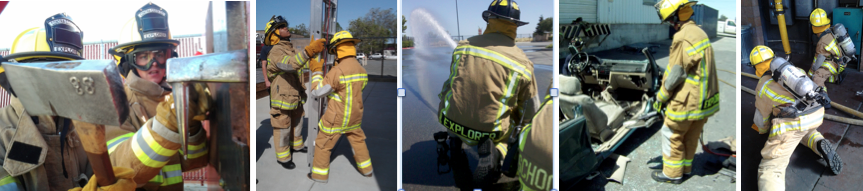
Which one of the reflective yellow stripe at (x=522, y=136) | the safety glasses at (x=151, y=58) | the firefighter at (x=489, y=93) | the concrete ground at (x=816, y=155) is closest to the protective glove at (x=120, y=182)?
the safety glasses at (x=151, y=58)

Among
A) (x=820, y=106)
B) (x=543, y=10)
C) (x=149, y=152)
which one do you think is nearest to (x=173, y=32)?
(x=149, y=152)

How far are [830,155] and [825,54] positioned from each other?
71 cm

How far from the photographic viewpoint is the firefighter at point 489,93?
2.49 m

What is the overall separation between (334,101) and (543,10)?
5.02 feet

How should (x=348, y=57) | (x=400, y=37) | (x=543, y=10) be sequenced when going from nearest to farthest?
(x=543, y=10), (x=400, y=37), (x=348, y=57)

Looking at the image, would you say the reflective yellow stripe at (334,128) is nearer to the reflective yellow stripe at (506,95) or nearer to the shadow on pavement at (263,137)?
the shadow on pavement at (263,137)

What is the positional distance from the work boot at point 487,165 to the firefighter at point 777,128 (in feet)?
6.36

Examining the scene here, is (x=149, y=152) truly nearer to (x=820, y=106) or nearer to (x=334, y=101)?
(x=334, y=101)

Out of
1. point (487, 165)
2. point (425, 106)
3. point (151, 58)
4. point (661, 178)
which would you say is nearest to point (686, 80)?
point (661, 178)

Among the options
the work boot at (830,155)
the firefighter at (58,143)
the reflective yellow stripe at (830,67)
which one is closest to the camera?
the firefighter at (58,143)

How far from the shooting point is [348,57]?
2.85 metres

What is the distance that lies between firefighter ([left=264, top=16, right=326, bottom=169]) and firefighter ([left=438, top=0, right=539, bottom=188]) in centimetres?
103

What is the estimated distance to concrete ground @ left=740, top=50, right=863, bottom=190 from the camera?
2.95 meters

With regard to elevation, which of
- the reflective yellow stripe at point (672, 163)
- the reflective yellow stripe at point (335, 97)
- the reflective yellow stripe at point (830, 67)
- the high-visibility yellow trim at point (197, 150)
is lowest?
the reflective yellow stripe at point (672, 163)
